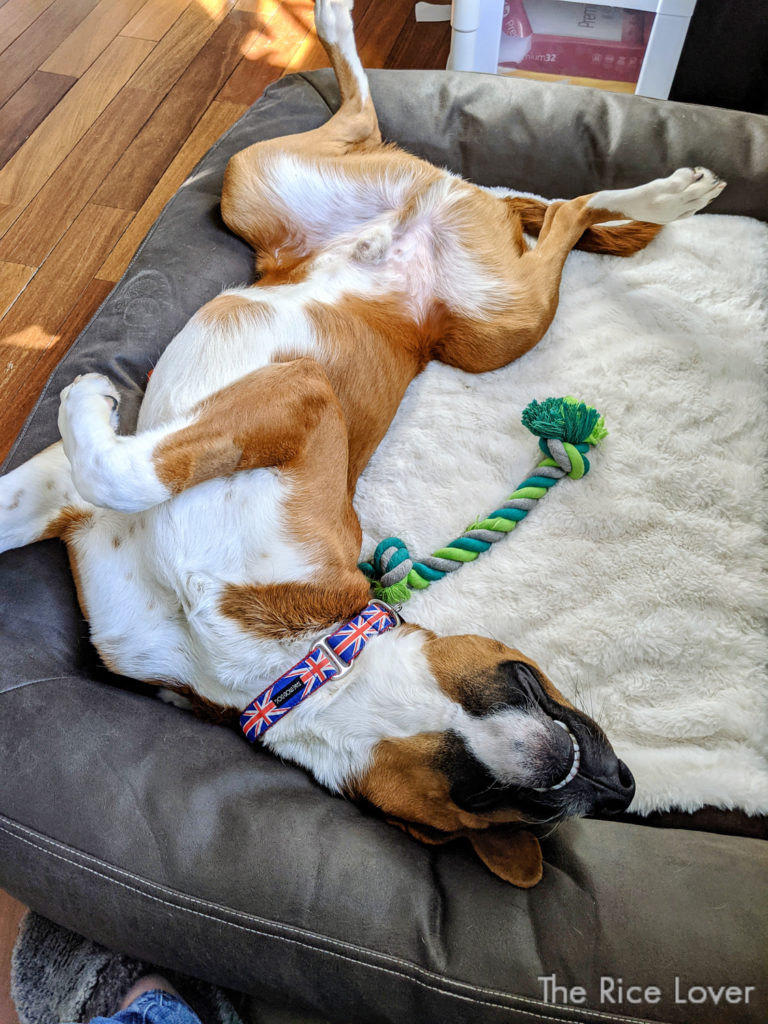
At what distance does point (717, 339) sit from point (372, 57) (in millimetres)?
2238

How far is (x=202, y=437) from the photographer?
1.55m

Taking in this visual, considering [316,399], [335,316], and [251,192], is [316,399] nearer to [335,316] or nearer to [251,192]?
[335,316]

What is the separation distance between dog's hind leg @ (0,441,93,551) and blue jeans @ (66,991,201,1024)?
0.99 metres

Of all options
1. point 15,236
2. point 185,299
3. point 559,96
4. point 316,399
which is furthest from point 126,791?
point 559,96

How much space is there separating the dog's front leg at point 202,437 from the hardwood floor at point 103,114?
3.30 ft

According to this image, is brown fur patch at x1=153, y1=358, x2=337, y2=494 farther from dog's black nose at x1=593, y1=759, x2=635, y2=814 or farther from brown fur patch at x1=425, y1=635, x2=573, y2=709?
dog's black nose at x1=593, y1=759, x2=635, y2=814

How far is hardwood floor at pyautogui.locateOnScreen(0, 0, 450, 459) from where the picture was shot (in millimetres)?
2736

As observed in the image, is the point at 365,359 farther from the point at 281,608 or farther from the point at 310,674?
the point at 310,674

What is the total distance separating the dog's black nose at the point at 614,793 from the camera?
1396mm

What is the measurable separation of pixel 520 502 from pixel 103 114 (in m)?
2.56

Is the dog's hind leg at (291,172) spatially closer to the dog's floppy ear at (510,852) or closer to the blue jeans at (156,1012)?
the dog's floppy ear at (510,852)

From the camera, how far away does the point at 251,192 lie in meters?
2.24

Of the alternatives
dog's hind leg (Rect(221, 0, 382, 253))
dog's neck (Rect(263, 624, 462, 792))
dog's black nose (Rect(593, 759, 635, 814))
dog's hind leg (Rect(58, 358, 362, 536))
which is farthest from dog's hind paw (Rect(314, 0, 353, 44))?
dog's black nose (Rect(593, 759, 635, 814))

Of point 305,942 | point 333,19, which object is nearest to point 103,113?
point 333,19
